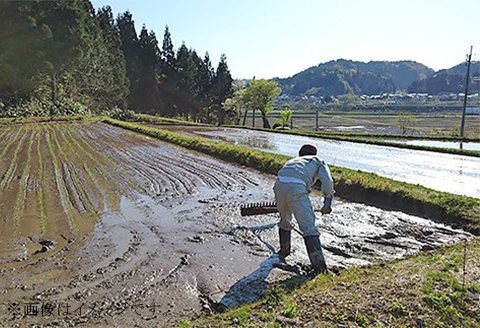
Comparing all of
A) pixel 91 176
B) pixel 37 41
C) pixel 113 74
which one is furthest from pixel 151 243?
pixel 113 74

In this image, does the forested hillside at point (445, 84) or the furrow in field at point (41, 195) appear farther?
the forested hillside at point (445, 84)

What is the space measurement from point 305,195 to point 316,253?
61 cm

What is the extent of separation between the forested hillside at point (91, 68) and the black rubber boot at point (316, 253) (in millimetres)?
28504

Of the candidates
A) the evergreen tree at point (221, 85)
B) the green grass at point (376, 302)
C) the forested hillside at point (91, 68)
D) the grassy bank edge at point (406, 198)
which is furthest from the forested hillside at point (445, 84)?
the green grass at point (376, 302)

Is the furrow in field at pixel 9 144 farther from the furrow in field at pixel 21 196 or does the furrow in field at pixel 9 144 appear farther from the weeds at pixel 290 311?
the weeds at pixel 290 311

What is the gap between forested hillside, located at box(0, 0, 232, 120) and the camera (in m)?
26.8

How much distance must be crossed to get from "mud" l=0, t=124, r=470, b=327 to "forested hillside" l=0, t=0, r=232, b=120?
21.9 metres

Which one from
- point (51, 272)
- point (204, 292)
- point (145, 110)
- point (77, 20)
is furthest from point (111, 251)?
point (145, 110)

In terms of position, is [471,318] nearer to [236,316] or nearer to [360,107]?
[236,316]

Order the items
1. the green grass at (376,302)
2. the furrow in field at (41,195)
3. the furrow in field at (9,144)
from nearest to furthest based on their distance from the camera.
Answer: the green grass at (376,302), the furrow in field at (41,195), the furrow in field at (9,144)

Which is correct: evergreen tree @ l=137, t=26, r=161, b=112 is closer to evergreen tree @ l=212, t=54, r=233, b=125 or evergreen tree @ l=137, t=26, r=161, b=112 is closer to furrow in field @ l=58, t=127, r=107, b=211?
evergreen tree @ l=212, t=54, r=233, b=125

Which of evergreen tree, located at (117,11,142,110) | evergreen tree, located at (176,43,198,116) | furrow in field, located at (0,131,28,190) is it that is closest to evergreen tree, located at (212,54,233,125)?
evergreen tree, located at (176,43,198,116)

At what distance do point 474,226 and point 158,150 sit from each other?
1120 cm

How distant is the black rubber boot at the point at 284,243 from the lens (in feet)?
14.3
